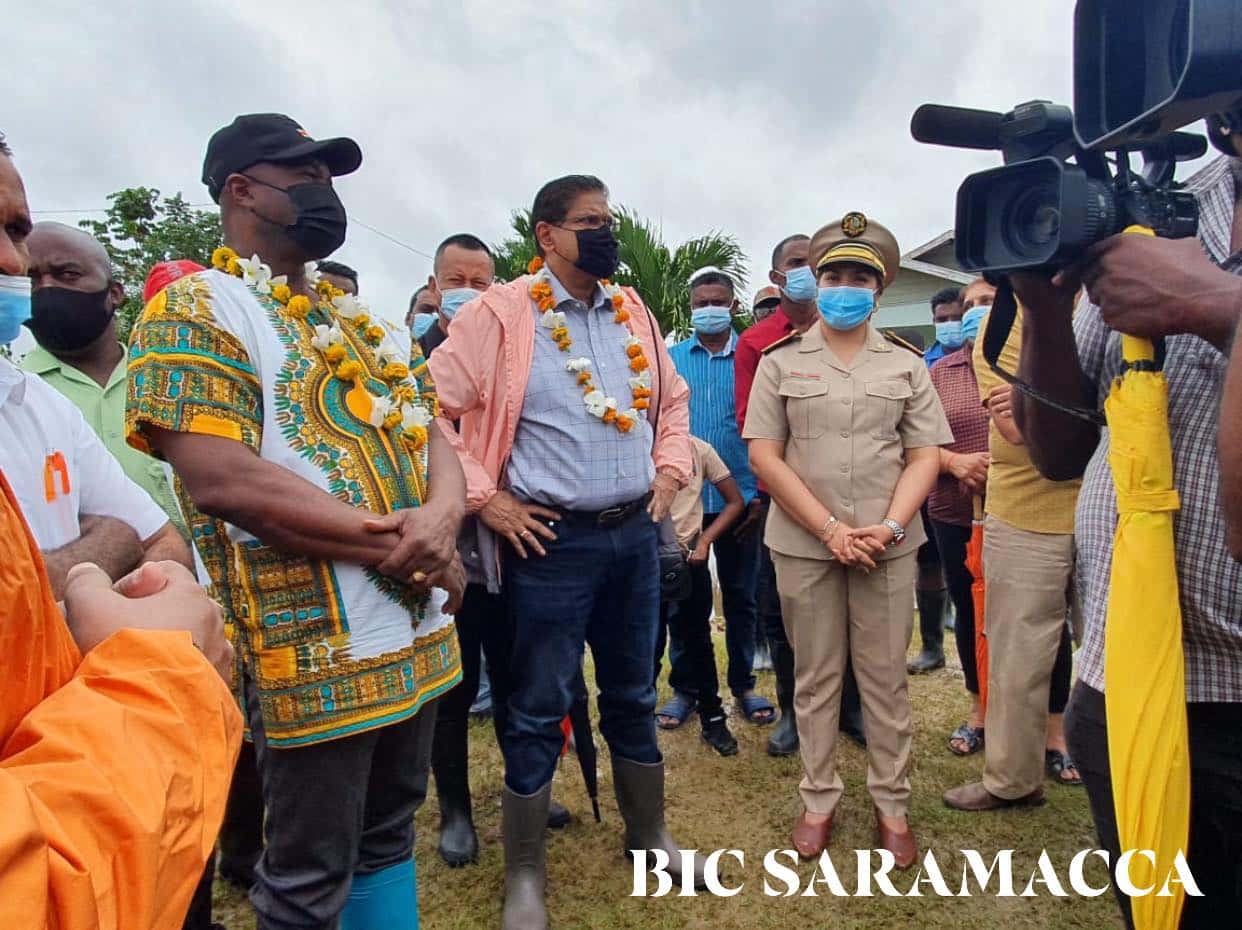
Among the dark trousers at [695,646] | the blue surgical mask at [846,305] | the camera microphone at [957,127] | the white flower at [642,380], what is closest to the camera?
the camera microphone at [957,127]

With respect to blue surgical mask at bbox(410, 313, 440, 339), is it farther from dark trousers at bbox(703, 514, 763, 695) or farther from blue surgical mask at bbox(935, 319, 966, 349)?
blue surgical mask at bbox(935, 319, 966, 349)

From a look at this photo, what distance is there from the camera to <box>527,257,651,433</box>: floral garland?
249cm

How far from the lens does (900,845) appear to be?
2.71 metres

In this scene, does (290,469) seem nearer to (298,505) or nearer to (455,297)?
(298,505)

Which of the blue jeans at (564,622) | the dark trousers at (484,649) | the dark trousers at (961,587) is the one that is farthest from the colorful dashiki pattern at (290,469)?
the dark trousers at (961,587)

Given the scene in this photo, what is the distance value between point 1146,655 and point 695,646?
108 inches

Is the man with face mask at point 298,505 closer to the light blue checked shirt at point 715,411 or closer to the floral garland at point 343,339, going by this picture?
the floral garland at point 343,339

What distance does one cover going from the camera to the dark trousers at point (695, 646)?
3789mm

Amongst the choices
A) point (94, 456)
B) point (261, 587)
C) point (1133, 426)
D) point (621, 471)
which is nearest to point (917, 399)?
point (621, 471)

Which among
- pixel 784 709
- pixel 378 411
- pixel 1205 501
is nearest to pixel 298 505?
pixel 378 411

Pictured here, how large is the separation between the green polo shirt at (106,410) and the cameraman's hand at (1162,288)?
2.57m

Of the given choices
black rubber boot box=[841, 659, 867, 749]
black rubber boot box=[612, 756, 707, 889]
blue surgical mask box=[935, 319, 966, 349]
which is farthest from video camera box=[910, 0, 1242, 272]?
blue surgical mask box=[935, 319, 966, 349]

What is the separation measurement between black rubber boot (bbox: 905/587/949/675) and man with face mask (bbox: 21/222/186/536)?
387 cm

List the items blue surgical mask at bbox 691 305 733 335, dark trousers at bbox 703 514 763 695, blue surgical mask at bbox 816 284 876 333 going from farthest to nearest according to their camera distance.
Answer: blue surgical mask at bbox 691 305 733 335
dark trousers at bbox 703 514 763 695
blue surgical mask at bbox 816 284 876 333
